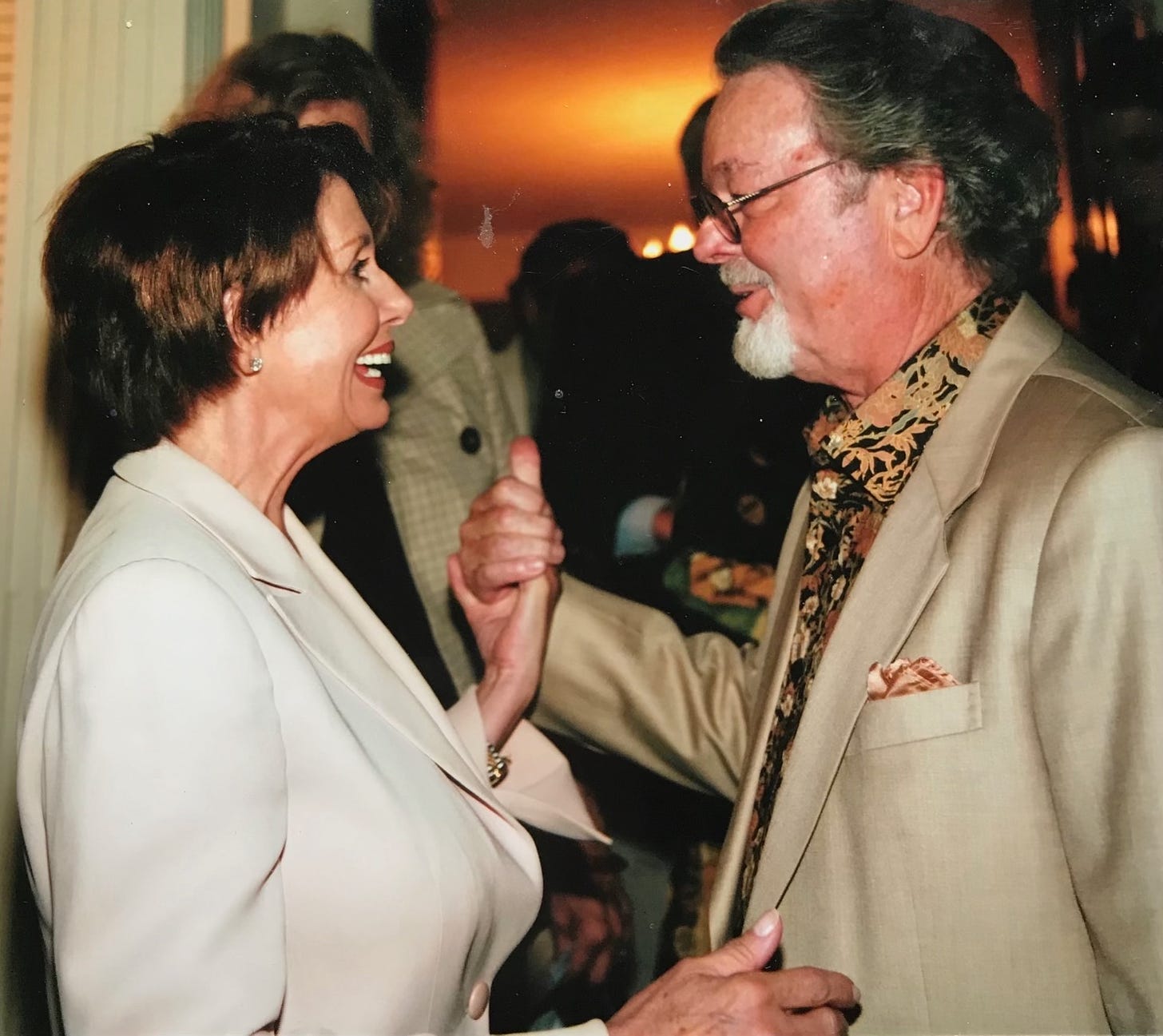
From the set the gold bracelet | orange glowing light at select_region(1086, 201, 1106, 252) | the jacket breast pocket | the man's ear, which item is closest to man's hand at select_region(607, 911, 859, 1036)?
the jacket breast pocket

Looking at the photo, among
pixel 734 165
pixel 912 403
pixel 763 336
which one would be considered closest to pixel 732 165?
pixel 734 165

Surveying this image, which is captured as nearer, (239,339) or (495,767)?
(239,339)

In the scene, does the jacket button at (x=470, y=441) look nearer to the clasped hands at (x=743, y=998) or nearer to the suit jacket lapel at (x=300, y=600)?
the suit jacket lapel at (x=300, y=600)

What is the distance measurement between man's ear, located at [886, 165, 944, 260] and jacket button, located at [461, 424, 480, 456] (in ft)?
2.37

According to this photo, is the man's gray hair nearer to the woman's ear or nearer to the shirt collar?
the shirt collar

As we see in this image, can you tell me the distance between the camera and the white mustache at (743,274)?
4.75 ft

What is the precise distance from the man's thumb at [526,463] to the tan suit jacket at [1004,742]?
0.46 m

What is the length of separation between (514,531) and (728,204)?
52cm

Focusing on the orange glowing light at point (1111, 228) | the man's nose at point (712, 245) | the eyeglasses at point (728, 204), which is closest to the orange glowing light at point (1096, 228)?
the orange glowing light at point (1111, 228)

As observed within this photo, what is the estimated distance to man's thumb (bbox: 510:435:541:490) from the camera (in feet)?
4.87

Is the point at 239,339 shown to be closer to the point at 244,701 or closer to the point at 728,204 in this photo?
the point at 244,701

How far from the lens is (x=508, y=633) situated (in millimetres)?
1557

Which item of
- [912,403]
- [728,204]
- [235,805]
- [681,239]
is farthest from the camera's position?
[681,239]

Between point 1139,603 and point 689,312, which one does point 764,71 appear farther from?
point 1139,603
